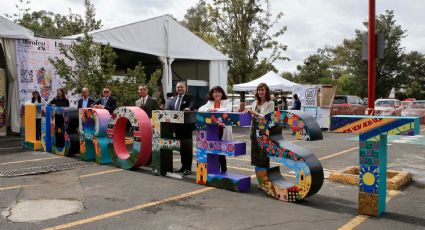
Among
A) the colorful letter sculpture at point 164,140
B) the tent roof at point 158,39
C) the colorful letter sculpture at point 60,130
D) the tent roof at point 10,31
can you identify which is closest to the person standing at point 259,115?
the colorful letter sculpture at point 164,140

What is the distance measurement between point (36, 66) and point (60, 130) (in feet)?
17.3

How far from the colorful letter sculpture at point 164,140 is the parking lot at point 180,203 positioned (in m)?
0.30

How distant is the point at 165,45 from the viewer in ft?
57.9

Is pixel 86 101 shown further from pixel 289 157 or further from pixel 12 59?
pixel 289 157

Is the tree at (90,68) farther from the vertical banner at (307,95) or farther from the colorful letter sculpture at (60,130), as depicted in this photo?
the vertical banner at (307,95)

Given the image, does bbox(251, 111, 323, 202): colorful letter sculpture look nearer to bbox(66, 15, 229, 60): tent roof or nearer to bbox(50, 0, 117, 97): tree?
bbox(50, 0, 117, 97): tree

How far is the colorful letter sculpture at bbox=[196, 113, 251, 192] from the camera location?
250 inches

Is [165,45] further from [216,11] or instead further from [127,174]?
[216,11]

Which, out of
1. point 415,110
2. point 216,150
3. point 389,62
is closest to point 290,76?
point 389,62

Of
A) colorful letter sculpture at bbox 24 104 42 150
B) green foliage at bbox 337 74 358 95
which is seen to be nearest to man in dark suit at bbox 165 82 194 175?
colorful letter sculpture at bbox 24 104 42 150

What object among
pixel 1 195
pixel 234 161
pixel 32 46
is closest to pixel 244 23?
pixel 32 46

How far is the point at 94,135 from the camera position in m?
8.98

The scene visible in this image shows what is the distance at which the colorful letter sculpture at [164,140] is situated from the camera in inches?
292

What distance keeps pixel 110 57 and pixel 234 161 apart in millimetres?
5911
